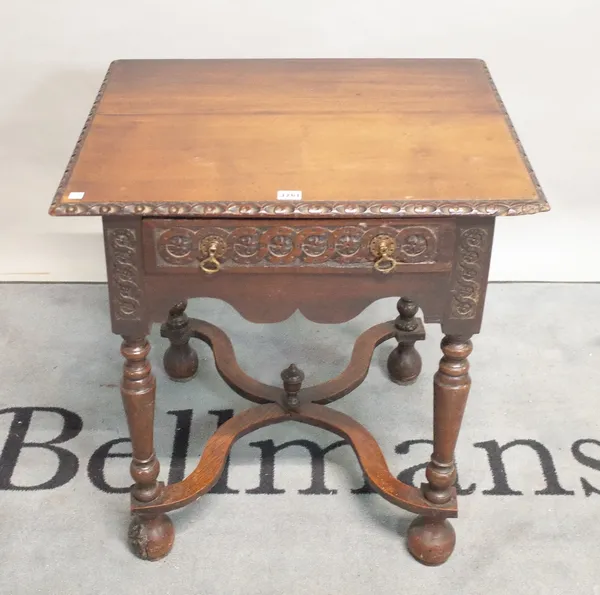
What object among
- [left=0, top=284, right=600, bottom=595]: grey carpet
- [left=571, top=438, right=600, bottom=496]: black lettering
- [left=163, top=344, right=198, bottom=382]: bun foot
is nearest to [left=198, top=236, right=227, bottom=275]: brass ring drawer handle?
[left=0, top=284, right=600, bottom=595]: grey carpet

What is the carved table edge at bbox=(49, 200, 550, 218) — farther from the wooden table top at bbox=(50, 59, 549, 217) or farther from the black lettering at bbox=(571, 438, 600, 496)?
the black lettering at bbox=(571, 438, 600, 496)

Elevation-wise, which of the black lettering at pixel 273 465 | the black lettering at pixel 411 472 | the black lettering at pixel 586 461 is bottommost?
the black lettering at pixel 273 465

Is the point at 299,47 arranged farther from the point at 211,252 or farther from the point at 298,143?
the point at 211,252

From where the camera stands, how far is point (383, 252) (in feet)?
4.85

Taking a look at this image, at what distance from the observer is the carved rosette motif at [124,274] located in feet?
4.83

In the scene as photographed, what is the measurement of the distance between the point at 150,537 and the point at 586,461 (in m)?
0.85

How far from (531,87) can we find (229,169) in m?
1.08

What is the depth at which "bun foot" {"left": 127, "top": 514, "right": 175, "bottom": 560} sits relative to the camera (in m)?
1.77

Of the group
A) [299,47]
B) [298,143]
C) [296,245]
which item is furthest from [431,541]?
[299,47]

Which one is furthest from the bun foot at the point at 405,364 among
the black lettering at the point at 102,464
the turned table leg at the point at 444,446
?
the black lettering at the point at 102,464

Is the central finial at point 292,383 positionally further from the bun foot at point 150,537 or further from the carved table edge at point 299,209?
the carved table edge at point 299,209

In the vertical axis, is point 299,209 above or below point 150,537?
above

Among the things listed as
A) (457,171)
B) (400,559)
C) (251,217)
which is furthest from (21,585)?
(457,171)

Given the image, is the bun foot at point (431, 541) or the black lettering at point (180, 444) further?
the black lettering at point (180, 444)
